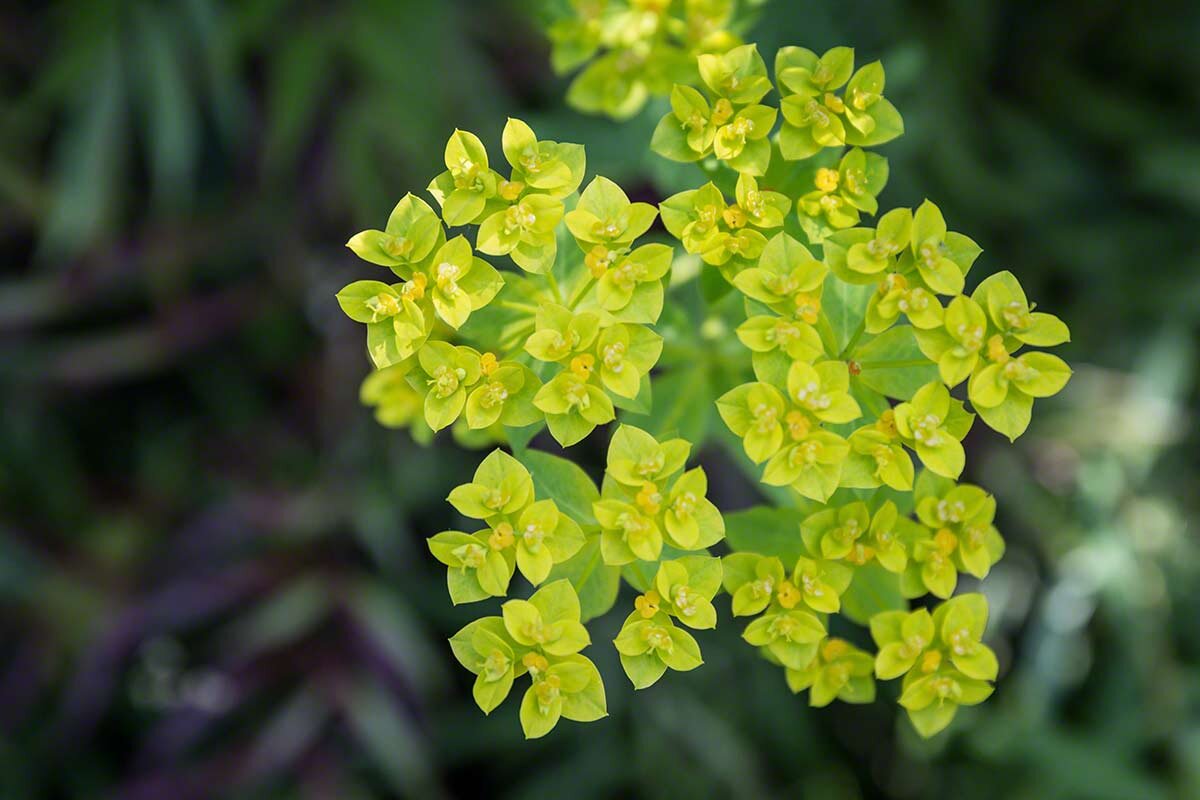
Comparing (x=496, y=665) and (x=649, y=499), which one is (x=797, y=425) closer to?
(x=649, y=499)

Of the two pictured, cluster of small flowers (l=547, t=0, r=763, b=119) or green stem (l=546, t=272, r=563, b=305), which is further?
cluster of small flowers (l=547, t=0, r=763, b=119)

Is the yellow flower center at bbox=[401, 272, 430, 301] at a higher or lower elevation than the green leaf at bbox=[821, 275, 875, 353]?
higher

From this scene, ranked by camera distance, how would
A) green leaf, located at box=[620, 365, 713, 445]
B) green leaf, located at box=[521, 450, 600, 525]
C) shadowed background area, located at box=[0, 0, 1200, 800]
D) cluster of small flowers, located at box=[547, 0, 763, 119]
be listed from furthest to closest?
shadowed background area, located at box=[0, 0, 1200, 800], cluster of small flowers, located at box=[547, 0, 763, 119], green leaf, located at box=[620, 365, 713, 445], green leaf, located at box=[521, 450, 600, 525]

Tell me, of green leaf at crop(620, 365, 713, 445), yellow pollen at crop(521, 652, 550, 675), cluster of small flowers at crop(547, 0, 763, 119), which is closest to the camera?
yellow pollen at crop(521, 652, 550, 675)

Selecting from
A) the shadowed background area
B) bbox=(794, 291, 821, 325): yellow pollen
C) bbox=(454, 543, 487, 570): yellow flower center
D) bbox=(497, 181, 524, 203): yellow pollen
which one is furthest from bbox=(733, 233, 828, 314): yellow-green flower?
the shadowed background area

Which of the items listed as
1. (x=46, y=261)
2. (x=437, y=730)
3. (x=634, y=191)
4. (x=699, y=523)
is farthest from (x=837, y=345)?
(x=46, y=261)

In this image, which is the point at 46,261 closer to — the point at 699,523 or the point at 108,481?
the point at 108,481

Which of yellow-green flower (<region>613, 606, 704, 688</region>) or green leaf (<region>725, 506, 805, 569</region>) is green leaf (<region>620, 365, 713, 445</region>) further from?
yellow-green flower (<region>613, 606, 704, 688</region>)

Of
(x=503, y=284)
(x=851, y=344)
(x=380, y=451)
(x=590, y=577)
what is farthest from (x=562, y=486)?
(x=380, y=451)
